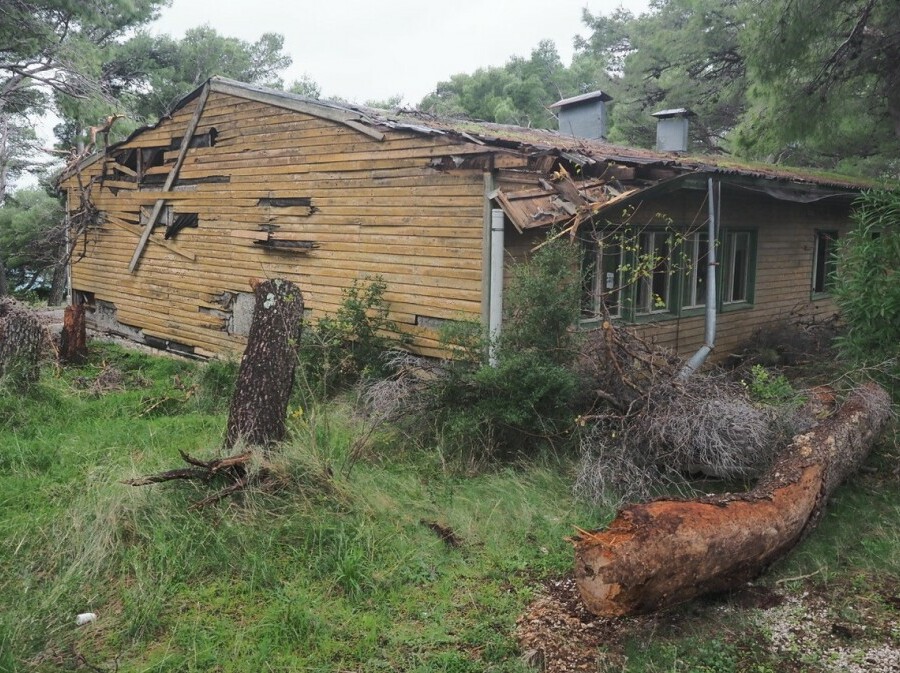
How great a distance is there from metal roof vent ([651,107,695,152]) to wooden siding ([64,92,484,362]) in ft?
23.1

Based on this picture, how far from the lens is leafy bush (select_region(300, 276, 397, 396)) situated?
8.50 metres

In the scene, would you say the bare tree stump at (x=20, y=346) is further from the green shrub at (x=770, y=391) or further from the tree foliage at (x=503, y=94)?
the tree foliage at (x=503, y=94)

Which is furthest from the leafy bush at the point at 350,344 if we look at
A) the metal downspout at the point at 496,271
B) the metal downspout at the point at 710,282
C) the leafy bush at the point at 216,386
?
the metal downspout at the point at 710,282

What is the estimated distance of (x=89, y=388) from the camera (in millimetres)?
9516

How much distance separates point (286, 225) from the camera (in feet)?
33.6

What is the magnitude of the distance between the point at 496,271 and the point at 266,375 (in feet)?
8.98

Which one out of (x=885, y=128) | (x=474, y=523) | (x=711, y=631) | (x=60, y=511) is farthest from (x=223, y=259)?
(x=885, y=128)

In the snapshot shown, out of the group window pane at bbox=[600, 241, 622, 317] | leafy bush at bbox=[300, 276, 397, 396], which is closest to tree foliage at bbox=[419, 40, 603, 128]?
window pane at bbox=[600, 241, 622, 317]

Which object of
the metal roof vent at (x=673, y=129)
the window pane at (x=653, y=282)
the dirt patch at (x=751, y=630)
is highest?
the metal roof vent at (x=673, y=129)

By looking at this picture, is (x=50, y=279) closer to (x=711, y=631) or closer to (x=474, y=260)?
(x=474, y=260)

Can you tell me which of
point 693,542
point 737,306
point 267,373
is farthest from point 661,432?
point 737,306

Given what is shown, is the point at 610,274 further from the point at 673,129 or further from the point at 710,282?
the point at 673,129

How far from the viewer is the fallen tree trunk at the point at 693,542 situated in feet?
12.8

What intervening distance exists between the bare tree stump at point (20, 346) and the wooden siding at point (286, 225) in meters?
2.82
